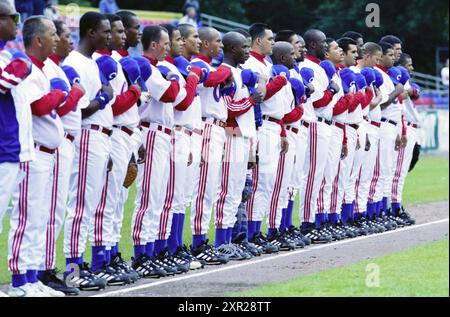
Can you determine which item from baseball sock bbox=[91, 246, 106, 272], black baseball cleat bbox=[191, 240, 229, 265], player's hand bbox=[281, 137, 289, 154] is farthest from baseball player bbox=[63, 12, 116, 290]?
player's hand bbox=[281, 137, 289, 154]

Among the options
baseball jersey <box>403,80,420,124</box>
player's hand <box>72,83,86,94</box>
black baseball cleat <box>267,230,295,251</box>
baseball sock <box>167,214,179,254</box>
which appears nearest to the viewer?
player's hand <box>72,83,86,94</box>

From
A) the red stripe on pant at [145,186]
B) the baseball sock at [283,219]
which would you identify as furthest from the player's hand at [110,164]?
the baseball sock at [283,219]

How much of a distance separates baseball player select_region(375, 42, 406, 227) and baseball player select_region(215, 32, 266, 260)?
4.24 metres

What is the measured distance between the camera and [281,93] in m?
13.8

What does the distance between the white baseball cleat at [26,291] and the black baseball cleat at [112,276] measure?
1140 mm

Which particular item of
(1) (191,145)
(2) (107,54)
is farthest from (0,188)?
(1) (191,145)

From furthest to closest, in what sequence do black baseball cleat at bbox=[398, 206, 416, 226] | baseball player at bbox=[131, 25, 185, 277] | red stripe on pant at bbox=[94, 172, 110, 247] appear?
1. black baseball cleat at bbox=[398, 206, 416, 226]
2. baseball player at bbox=[131, 25, 185, 277]
3. red stripe on pant at bbox=[94, 172, 110, 247]

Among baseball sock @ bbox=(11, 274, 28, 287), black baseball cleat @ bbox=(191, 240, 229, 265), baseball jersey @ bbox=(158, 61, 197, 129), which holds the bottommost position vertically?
black baseball cleat @ bbox=(191, 240, 229, 265)

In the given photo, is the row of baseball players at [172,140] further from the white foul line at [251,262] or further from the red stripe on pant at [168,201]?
the white foul line at [251,262]

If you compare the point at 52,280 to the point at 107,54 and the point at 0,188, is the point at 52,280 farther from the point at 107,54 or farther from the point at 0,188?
the point at 107,54

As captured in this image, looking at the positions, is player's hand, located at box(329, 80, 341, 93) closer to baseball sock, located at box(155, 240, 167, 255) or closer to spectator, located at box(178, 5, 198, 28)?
baseball sock, located at box(155, 240, 167, 255)

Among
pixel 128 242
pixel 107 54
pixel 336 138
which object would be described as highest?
pixel 107 54

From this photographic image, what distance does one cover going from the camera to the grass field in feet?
45.1

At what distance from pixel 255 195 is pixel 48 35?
442cm
